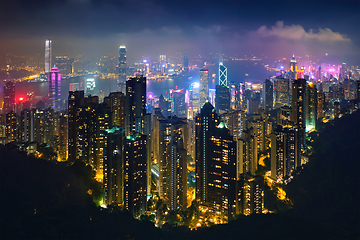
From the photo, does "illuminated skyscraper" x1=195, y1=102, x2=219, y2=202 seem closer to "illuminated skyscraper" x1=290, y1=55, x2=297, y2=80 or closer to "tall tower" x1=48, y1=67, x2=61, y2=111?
"tall tower" x1=48, y1=67, x2=61, y2=111

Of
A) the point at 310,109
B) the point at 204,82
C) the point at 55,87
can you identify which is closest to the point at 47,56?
the point at 55,87

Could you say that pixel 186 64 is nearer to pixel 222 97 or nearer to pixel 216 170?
pixel 222 97

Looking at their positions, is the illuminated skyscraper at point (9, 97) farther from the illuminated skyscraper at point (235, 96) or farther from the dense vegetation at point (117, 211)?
the illuminated skyscraper at point (235, 96)

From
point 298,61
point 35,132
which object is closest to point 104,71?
point 35,132

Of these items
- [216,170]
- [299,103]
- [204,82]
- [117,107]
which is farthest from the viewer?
[204,82]

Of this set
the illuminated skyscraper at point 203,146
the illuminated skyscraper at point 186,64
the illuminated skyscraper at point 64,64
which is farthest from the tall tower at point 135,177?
the illuminated skyscraper at point 186,64

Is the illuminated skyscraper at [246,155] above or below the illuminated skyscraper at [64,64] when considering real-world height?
below

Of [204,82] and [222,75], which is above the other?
[222,75]

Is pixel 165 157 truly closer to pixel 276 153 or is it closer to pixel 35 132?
pixel 276 153
